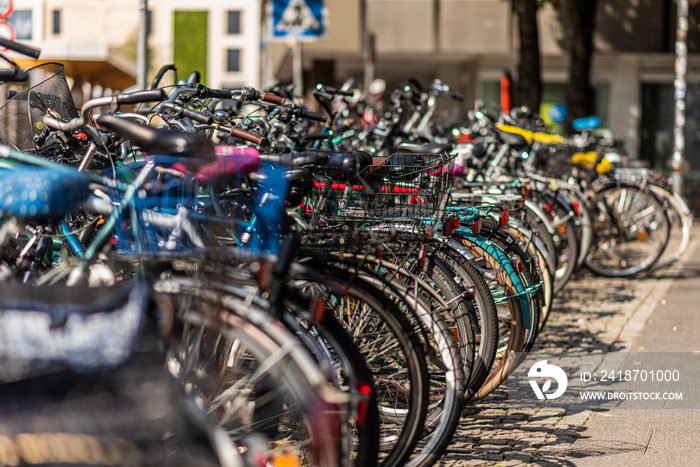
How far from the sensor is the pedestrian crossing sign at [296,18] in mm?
8867

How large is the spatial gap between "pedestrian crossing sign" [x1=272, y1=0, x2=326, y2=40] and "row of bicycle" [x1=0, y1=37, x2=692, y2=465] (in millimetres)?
4222

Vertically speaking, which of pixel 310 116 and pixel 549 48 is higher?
pixel 549 48

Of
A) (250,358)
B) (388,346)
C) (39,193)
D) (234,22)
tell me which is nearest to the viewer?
(39,193)

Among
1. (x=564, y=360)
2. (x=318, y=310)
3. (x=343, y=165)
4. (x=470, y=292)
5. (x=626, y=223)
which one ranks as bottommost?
(x=564, y=360)

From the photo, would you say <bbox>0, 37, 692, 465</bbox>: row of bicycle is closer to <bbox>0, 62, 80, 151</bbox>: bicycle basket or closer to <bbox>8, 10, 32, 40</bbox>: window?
<bbox>0, 62, 80, 151</bbox>: bicycle basket

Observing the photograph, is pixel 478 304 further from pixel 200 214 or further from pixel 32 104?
pixel 32 104

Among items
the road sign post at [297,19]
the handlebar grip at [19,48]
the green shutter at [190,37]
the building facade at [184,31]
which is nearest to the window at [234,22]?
the building facade at [184,31]

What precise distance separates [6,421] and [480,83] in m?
18.6

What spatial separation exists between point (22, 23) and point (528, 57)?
737 centimetres

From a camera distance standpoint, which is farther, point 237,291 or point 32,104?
point 32,104

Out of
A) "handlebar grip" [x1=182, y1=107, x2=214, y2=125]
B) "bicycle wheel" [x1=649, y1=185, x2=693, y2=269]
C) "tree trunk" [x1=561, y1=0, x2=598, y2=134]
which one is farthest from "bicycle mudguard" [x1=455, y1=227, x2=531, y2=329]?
"tree trunk" [x1=561, y1=0, x2=598, y2=134]

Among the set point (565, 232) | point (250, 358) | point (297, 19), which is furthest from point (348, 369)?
point (297, 19)

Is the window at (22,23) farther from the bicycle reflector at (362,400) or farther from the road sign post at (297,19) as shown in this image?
the bicycle reflector at (362,400)

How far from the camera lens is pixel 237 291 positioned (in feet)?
7.82
